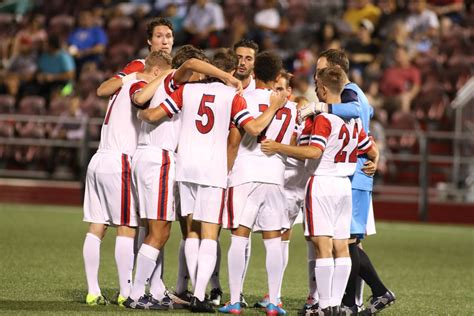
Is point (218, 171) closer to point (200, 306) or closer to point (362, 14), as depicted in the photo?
point (200, 306)

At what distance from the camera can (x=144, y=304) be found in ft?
26.3

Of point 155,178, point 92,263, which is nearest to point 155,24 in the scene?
point 155,178

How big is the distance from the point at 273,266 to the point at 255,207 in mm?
473

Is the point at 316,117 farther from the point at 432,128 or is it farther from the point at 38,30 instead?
the point at 38,30

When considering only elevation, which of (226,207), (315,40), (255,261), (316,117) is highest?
(315,40)

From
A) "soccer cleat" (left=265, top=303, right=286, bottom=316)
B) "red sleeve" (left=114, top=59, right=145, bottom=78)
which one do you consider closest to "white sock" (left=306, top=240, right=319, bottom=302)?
"soccer cleat" (left=265, top=303, right=286, bottom=316)

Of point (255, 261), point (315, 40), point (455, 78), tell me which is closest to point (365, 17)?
point (315, 40)

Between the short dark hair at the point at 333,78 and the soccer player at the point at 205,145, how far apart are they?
14.4 inches

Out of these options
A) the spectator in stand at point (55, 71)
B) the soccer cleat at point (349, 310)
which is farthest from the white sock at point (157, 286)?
the spectator in stand at point (55, 71)

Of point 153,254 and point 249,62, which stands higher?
point 249,62

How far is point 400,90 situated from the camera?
18891mm

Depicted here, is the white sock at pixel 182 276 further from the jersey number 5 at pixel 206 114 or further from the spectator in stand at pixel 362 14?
the spectator in stand at pixel 362 14

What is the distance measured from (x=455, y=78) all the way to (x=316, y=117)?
12.1 meters

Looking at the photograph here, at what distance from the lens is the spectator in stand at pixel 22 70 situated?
2150 cm
